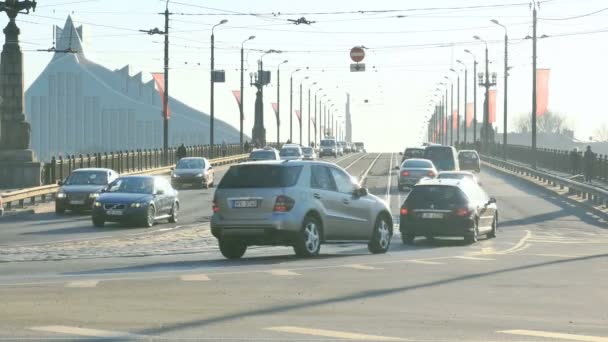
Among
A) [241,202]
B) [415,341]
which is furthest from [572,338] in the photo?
[241,202]

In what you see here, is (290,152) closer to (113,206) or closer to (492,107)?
(492,107)

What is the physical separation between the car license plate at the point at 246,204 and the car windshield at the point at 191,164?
42177mm

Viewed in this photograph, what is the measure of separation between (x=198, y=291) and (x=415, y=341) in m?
5.45

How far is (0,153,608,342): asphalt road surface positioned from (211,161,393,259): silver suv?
44 cm

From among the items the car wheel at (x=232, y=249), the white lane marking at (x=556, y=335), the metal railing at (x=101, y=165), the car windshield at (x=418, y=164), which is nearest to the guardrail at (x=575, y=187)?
the car windshield at (x=418, y=164)

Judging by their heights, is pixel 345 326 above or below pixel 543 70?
below

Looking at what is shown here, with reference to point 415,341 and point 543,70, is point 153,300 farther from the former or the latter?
point 543,70

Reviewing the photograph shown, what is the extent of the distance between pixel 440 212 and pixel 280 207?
325 inches

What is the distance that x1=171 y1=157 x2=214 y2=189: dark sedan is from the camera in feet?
211

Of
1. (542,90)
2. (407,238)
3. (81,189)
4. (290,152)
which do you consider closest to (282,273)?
(407,238)

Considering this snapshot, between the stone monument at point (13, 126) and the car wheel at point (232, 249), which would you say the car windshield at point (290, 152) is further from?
the car wheel at point (232, 249)

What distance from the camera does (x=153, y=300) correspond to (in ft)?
51.9

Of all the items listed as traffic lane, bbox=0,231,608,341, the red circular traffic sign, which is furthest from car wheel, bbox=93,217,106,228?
the red circular traffic sign

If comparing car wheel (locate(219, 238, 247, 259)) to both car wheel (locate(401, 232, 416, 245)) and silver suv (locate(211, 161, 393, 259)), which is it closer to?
silver suv (locate(211, 161, 393, 259))
